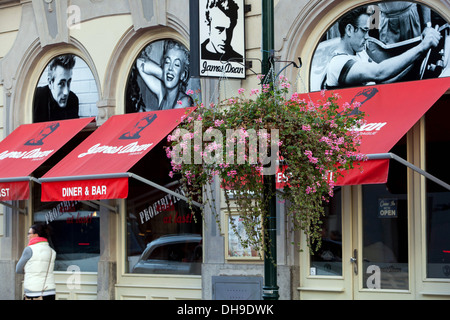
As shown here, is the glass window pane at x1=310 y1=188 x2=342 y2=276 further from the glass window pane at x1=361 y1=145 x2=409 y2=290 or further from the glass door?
the glass window pane at x1=361 y1=145 x2=409 y2=290

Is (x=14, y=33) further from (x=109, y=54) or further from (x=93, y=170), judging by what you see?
(x=93, y=170)

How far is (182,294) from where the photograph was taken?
492 inches

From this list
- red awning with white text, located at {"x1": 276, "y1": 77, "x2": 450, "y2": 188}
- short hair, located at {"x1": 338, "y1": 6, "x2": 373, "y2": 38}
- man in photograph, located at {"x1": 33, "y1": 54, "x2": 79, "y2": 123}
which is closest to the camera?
red awning with white text, located at {"x1": 276, "y1": 77, "x2": 450, "y2": 188}

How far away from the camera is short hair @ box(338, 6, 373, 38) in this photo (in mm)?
10961

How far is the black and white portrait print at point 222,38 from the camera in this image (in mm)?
11023

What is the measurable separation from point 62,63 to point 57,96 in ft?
2.02

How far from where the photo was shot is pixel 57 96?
14.5m

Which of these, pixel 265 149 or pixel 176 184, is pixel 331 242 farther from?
pixel 265 149

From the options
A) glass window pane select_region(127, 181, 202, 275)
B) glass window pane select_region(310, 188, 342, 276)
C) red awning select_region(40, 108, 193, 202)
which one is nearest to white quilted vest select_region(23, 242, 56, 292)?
red awning select_region(40, 108, 193, 202)

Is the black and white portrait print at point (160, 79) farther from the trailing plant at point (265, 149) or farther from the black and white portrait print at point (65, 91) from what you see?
the trailing plant at point (265, 149)

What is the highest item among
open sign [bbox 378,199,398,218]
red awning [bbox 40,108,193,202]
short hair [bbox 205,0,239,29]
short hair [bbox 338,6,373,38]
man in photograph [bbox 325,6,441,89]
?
short hair [bbox 205,0,239,29]

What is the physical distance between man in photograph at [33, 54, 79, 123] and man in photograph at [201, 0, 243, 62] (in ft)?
12.7

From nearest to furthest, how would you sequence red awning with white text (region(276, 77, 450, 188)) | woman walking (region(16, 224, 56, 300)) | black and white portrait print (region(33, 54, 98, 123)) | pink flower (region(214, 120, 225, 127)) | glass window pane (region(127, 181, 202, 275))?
pink flower (region(214, 120, 225, 127))
red awning with white text (region(276, 77, 450, 188))
woman walking (region(16, 224, 56, 300))
glass window pane (region(127, 181, 202, 275))
black and white portrait print (region(33, 54, 98, 123))

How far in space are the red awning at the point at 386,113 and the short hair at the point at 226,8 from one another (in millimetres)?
2119
